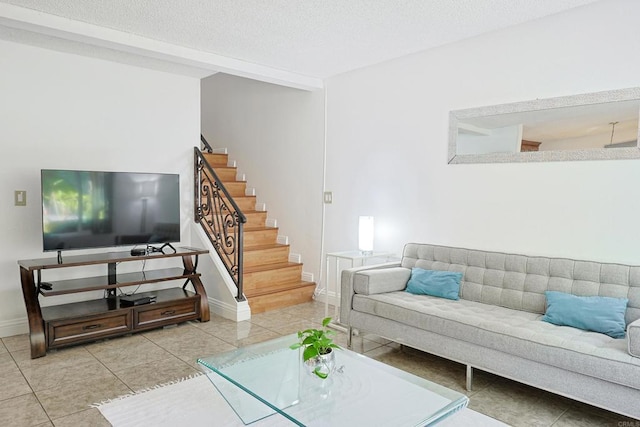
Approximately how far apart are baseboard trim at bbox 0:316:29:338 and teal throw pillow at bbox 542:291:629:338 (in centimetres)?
439

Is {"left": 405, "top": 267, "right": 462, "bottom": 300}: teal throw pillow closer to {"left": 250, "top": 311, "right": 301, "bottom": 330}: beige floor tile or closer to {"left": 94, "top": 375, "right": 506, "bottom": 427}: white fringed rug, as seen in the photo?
{"left": 94, "top": 375, "right": 506, "bottom": 427}: white fringed rug

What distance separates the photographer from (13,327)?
3957 millimetres

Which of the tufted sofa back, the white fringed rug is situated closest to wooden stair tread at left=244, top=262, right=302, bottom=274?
the tufted sofa back

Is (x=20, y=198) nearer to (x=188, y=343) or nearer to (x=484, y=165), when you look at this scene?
(x=188, y=343)

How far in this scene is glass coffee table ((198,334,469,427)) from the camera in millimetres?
1981

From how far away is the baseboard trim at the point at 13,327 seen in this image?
12.8 ft

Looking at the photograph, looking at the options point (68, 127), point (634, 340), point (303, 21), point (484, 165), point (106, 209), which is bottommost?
point (634, 340)

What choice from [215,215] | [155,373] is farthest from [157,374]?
[215,215]

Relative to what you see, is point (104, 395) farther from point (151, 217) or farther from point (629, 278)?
point (629, 278)

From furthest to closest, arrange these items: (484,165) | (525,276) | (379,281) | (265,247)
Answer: (265,247) → (484,165) → (379,281) → (525,276)

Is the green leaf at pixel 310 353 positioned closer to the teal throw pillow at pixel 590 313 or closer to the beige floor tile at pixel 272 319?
the teal throw pillow at pixel 590 313

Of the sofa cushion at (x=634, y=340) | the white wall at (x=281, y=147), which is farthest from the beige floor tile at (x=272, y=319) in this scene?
the sofa cushion at (x=634, y=340)

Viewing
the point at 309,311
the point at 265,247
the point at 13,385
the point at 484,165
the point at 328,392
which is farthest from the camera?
the point at 265,247

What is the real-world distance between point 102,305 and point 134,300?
281 millimetres
